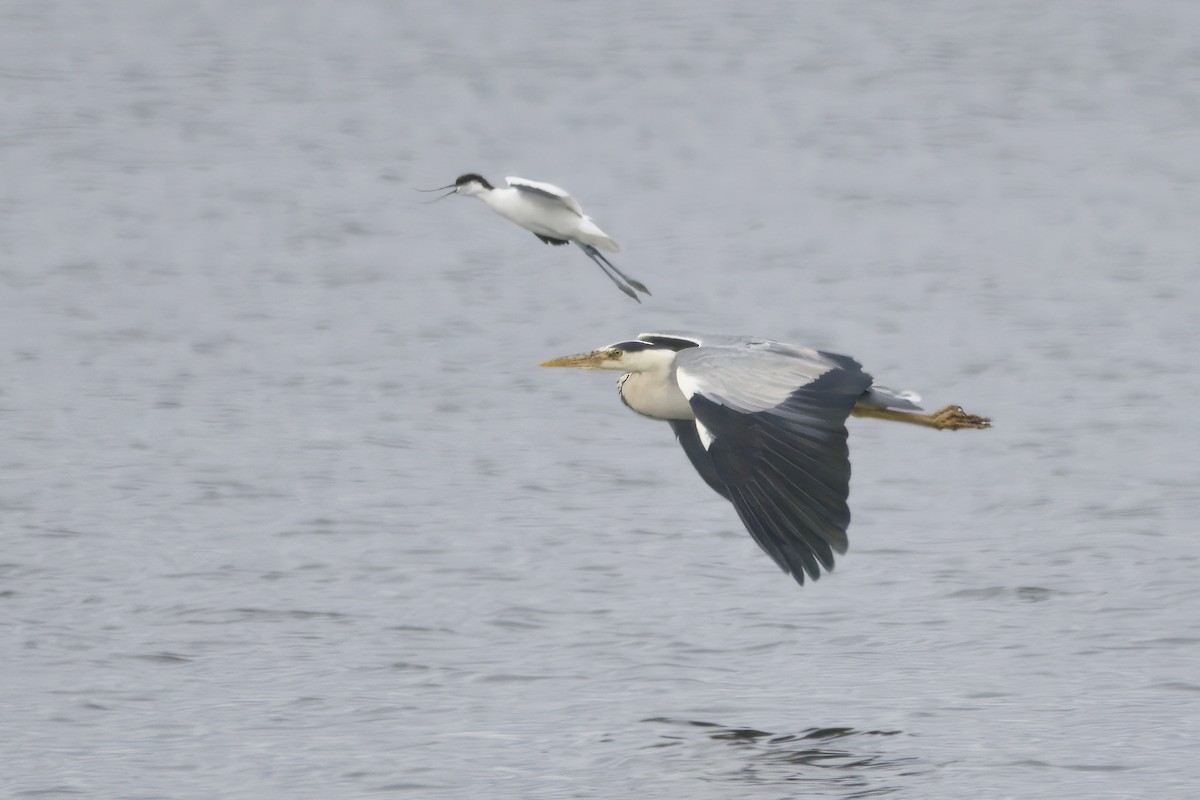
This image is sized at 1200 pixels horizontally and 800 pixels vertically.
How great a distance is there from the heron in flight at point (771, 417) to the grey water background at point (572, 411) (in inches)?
37.1

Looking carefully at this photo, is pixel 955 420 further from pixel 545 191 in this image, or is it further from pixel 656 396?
pixel 545 191

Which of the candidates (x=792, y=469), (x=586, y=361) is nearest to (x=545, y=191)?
(x=586, y=361)

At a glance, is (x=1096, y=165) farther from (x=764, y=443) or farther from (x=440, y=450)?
(x=764, y=443)

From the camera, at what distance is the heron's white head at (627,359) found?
945 cm

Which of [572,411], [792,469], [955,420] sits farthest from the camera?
[572,411]

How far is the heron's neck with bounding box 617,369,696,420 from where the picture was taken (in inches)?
363

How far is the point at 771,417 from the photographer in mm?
8016

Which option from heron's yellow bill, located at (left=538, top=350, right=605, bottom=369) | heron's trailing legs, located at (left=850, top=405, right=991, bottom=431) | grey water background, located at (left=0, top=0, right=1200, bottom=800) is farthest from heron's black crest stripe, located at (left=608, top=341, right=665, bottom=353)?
grey water background, located at (left=0, top=0, right=1200, bottom=800)

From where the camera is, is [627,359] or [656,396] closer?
[656,396]

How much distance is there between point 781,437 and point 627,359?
1.82 metres

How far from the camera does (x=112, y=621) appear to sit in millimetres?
9969

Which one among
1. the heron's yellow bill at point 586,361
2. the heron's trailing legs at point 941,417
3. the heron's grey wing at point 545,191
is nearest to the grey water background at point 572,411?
the heron's trailing legs at point 941,417

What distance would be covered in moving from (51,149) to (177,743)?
13194mm

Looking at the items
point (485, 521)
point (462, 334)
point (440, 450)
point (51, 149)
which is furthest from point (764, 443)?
point (51, 149)
